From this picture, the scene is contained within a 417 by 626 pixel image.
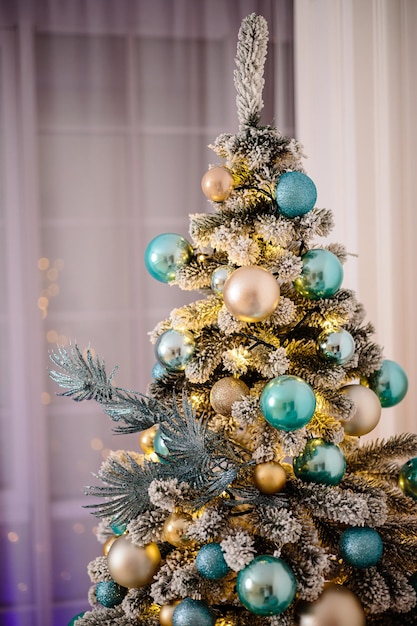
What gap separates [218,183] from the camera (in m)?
0.78

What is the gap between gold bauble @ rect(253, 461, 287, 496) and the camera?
0.72 meters

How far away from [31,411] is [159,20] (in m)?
1.10

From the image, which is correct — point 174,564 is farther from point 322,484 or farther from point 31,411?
point 31,411

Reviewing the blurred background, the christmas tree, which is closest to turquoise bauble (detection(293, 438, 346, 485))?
the christmas tree

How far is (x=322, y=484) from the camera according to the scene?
733 millimetres

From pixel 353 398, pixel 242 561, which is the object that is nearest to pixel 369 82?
pixel 353 398

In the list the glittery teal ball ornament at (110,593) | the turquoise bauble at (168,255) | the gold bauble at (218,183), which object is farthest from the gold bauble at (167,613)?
the gold bauble at (218,183)

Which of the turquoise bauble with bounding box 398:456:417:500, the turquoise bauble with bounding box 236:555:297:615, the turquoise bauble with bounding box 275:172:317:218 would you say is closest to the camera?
the turquoise bauble with bounding box 236:555:297:615

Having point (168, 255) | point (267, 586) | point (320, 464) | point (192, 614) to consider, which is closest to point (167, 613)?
point (192, 614)

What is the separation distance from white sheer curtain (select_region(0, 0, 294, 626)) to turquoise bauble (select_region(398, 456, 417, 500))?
82 cm

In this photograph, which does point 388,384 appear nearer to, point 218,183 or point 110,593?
point 218,183

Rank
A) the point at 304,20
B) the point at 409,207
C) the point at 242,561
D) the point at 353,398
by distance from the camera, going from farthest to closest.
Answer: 1. the point at 304,20
2. the point at 409,207
3. the point at 353,398
4. the point at 242,561

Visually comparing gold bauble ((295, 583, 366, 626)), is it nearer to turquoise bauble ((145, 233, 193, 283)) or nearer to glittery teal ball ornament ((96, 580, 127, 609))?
glittery teal ball ornament ((96, 580, 127, 609))

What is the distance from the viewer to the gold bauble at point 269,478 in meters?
0.72
